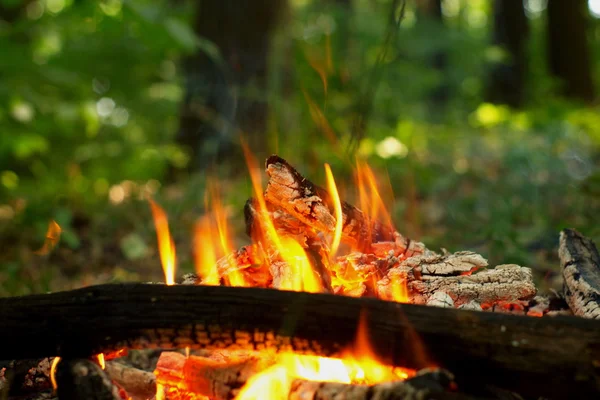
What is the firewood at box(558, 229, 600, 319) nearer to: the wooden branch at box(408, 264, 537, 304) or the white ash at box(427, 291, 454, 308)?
the wooden branch at box(408, 264, 537, 304)

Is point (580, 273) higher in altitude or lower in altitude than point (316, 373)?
higher

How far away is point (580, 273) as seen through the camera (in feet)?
7.95

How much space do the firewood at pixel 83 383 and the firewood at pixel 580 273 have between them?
1691mm

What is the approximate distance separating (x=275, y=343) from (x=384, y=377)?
0.39 m

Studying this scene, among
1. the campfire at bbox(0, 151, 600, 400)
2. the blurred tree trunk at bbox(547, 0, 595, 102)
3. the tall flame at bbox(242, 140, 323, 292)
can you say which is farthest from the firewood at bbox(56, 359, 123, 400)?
the blurred tree trunk at bbox(547, 0, 595, 102)

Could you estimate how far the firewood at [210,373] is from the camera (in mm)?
2045

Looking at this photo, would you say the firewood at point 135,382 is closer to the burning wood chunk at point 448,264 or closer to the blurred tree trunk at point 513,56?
the burning wood chunk at point 448,264

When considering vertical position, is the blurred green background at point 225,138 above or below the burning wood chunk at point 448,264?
above

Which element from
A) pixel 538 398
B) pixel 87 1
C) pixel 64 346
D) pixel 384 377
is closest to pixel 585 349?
pixel 538 398

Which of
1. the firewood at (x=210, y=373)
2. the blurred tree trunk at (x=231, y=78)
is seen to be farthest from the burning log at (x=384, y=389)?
the blurred tree trunk at (x=231, y=78)

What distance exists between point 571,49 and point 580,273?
11.0m

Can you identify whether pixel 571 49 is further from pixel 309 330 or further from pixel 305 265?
pixel 309 330

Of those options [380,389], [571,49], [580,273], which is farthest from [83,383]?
[571,49]

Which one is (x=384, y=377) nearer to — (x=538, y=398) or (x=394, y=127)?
(x=538, y=398)
